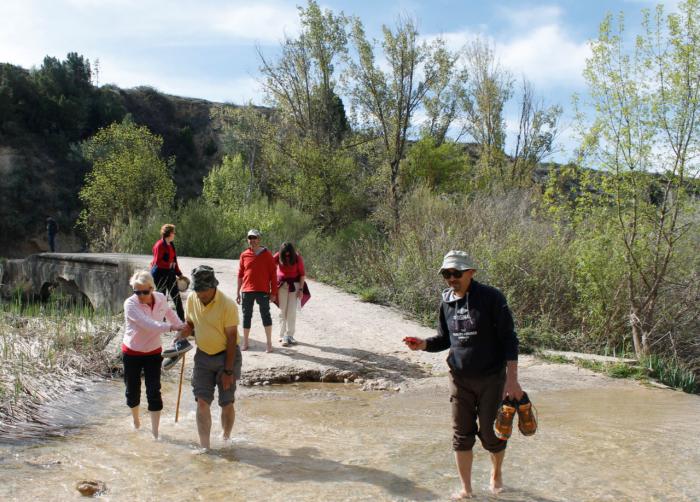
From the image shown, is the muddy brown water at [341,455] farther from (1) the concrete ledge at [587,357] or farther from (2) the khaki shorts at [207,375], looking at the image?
(1) the concrete ledge at [587,357]

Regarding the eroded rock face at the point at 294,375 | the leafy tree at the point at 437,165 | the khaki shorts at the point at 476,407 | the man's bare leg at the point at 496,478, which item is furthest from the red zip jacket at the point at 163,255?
the leafy tree at the point at 437,165

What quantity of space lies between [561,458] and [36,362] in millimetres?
5835

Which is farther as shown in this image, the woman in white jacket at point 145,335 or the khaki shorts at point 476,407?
the woman in white jacket at point 145,335

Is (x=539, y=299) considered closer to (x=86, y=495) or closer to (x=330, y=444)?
(x=330, y=444)

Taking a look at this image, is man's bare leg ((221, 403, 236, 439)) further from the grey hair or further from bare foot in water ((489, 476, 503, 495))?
bare foot in water ((489, 476, 503, 495))

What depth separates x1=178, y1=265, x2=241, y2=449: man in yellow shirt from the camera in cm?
530

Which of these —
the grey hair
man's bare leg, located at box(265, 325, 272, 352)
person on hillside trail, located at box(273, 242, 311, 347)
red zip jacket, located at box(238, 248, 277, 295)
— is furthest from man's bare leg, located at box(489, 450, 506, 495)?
person on hillside trail, located at box(273, 242, 311, 347)

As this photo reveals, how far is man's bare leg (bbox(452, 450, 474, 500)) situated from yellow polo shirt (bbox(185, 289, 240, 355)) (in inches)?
83.0

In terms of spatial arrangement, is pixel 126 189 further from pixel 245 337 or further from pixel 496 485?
pixel 496 485

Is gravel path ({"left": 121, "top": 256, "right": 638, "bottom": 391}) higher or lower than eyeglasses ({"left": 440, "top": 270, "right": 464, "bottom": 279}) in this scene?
lower

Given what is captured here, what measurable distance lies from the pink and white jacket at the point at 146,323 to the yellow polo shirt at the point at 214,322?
297 millimetres

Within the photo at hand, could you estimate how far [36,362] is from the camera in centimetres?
754

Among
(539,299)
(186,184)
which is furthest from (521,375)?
(186,184)

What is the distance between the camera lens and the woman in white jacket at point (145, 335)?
5.63 metres
